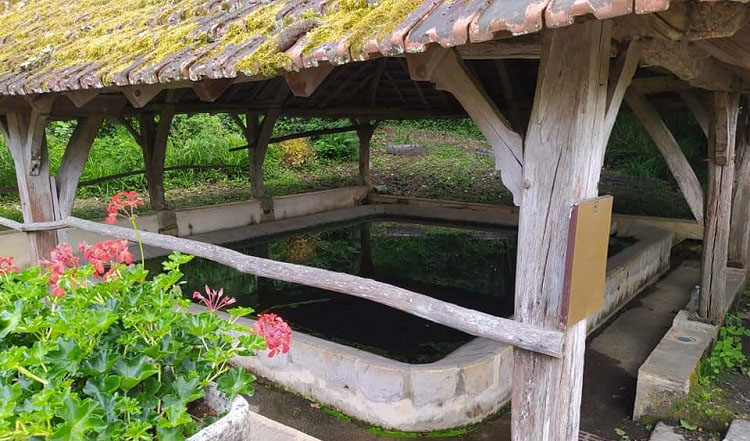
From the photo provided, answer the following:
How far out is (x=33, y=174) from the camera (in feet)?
13.6

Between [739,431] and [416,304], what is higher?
[416,304]

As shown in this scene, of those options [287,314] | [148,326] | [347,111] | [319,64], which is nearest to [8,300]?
[148,326]

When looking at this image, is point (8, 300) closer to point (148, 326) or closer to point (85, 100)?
point (148, 326)

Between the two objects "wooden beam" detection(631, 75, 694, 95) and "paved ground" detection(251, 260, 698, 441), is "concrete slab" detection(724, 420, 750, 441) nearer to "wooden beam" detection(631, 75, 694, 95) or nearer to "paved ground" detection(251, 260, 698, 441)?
"paved ground" detection(251, 260, 698, 441)

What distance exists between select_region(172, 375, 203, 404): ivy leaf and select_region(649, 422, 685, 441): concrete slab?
8.61ft

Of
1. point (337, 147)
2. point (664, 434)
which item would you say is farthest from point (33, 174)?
point (337, 147)

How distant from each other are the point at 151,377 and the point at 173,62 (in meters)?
1.64

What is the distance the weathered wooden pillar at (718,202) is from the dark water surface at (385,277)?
5.65 feet

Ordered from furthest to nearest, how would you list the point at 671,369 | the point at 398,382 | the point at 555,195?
1. the point at 671,369
2. the point at 398,382
3. the point at 555,195

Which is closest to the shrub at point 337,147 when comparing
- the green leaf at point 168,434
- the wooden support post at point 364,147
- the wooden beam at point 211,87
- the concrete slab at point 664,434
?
the wooden support post at point 364,147

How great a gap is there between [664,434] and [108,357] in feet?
9.59

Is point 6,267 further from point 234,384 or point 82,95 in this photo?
point 82,95

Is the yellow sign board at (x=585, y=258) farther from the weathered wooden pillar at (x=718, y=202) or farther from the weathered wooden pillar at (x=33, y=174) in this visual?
the weathered wooden pillar at (x=33, y=174)

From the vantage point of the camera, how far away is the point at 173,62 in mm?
2393
